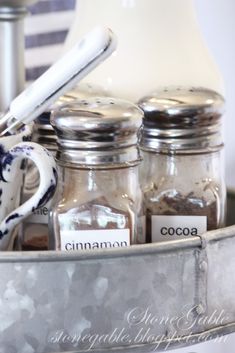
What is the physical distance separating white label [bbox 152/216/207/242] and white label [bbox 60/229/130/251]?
1.2 inches

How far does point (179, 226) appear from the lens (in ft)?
1.20

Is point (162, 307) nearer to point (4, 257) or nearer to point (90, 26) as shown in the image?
point (4, 257)

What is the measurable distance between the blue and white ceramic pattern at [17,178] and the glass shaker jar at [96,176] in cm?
1

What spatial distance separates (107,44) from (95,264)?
99 mm

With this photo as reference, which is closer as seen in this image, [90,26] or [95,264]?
[95,264]

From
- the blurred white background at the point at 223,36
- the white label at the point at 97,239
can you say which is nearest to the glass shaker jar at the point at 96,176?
the white label at the point at 97,239

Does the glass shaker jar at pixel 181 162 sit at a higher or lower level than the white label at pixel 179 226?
higher

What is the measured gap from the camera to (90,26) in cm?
43

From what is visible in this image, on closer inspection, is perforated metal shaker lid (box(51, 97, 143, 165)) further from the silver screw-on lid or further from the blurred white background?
the blurred white background

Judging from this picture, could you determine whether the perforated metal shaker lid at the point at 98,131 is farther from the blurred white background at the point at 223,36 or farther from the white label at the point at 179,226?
the blurred white background at the point at 223,36

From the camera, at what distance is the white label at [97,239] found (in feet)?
1.12

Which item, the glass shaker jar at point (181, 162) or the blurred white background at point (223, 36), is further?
the blurred white background at point (223, 36)

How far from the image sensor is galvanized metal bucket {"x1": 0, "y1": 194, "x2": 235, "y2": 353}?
12.3 inches

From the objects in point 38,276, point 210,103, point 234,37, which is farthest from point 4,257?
point 234,37
